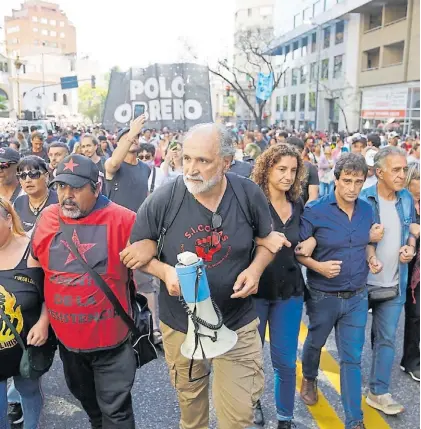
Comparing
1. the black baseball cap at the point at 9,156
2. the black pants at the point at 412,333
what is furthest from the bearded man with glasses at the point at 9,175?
the black pants at the point at 412,333

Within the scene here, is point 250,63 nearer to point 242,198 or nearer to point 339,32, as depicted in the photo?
point 339,32

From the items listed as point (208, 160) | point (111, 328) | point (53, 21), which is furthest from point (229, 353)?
point (53, 21)

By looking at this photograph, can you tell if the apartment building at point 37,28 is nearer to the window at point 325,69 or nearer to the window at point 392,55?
the window at point 325,69

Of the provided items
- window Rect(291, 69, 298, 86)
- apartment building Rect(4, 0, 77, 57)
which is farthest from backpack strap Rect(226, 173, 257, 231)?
apartment building Rect(4, 0, 77, 57)

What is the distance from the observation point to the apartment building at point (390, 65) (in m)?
31.9

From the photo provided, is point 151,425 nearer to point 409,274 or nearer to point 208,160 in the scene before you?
point 208,160

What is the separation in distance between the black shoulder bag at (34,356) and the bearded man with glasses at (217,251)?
2.30 feet

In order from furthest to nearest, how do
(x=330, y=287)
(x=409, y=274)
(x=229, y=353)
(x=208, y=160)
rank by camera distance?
(x=409, y=274) < (x=330, y=287) < (x=229, y=353) < (x=208, y=160)

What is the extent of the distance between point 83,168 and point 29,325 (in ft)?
3.03

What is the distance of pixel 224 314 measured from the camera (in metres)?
2.42

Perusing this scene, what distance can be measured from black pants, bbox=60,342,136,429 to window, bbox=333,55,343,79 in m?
44.5

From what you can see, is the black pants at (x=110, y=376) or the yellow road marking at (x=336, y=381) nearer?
the black pants at (x=110, y=376)

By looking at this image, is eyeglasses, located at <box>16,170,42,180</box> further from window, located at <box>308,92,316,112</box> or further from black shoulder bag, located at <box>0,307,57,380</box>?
window, located at <box>308,92,316,112</box>

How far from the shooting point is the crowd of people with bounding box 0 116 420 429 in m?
2.37
